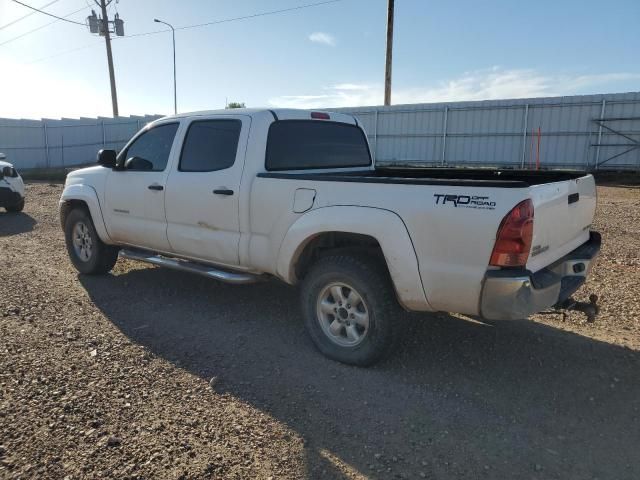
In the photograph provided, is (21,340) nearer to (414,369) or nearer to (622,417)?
(414,369)

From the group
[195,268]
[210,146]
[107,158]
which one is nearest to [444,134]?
[107,158]

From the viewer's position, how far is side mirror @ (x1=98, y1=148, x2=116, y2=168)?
5.51m

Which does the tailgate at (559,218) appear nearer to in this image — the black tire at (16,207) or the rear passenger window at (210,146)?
the rear passenger window at (210,146)

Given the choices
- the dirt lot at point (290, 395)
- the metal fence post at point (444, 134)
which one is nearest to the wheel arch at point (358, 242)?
the dirt lot at point (290, 395)

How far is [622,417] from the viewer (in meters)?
3.14

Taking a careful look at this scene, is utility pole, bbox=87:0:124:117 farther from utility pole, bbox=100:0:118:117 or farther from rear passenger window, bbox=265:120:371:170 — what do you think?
rear passenger window, bbox=265:120:371:170

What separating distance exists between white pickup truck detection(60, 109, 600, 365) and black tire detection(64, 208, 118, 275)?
233 mm

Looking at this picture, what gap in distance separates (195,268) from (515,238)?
9.74 ft

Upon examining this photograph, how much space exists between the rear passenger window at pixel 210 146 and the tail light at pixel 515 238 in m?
2.45

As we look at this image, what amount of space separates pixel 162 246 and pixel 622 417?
419 cm

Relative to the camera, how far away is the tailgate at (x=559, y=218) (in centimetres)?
306

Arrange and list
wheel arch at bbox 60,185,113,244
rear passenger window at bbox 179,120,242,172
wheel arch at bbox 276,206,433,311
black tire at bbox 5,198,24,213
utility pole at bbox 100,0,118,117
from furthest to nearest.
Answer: utility pole at bbox 100,0,118,117, black tire at bbox 5,198,24,213, wheel arch at bbox 60,185,113,244, rear passenger window at bbox 179,120,242,172, wheel arch at bbox 276,206,433,311

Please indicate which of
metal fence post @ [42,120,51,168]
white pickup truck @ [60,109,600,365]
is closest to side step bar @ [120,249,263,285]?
white pickup truck @ [60,109,600,365]

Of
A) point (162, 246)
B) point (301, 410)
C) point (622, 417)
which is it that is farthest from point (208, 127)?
point (622, 417)
